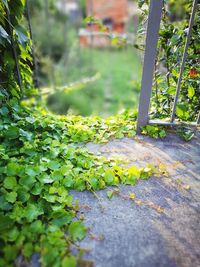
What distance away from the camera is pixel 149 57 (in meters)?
1.57

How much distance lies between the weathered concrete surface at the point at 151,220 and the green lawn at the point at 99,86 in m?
2.06

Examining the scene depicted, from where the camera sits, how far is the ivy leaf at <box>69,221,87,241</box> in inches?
41.2

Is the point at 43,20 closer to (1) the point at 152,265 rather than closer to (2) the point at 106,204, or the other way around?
(2) the point at 106,204

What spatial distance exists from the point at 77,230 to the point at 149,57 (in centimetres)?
112

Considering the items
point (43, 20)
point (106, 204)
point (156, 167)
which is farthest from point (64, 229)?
point (43, 20)

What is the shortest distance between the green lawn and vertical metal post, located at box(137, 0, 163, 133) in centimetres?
161

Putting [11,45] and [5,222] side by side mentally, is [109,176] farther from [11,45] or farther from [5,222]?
[11,45]

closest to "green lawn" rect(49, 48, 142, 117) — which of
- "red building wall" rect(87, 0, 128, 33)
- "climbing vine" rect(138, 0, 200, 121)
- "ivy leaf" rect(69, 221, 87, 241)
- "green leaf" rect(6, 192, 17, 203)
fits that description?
"climbing vine" rect(138, 0, 200, 121)

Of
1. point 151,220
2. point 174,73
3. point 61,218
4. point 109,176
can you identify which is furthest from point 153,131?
point 61,218

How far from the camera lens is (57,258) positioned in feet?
3.08

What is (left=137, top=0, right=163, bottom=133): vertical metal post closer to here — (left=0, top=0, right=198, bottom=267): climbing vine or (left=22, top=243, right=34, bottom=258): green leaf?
(left=0, top=0, right=198, bottom=267): climbing vine

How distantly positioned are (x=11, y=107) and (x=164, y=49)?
3.78 feet

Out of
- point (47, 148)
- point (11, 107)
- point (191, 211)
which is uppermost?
point (11, 107)

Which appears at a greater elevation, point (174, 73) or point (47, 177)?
point (174, 73)
